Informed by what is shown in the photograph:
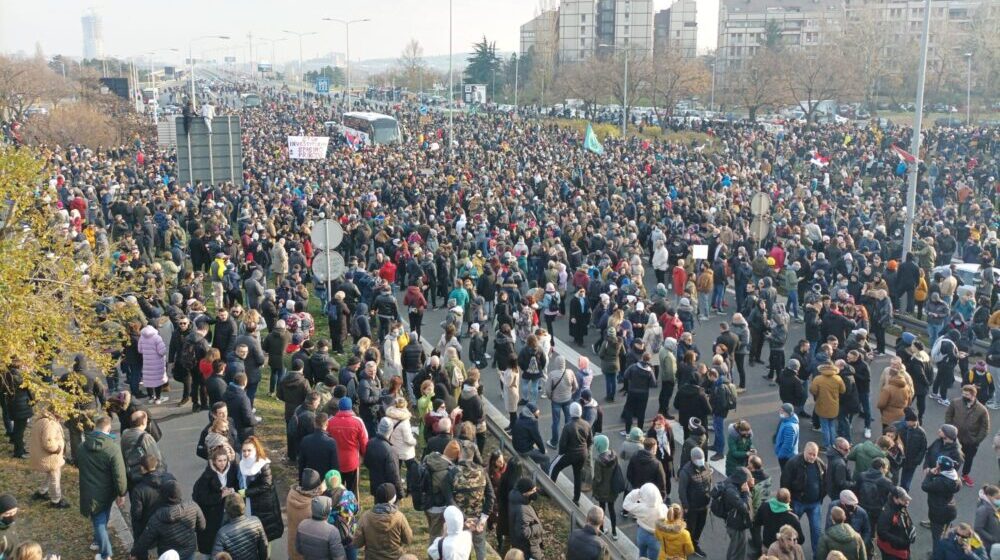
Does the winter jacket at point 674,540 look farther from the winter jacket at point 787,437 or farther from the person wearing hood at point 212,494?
the person wearing hood at point 212,494

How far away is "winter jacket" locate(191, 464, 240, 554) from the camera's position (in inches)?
328

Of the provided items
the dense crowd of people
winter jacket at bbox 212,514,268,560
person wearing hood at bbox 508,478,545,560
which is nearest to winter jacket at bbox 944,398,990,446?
the dense crowd of people

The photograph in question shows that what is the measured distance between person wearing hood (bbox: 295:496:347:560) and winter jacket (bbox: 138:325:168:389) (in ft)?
20.9

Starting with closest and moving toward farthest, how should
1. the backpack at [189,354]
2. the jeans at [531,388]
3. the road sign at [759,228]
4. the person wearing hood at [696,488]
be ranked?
the person wearing hood at [696,488] → the backpack at [189,354] → the jeans at [531,388] → the road sign at [759,228]

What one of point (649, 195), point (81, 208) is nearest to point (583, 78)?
point (649, 195)

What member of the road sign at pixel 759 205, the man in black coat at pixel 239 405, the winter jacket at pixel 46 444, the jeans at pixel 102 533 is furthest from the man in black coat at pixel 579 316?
the jeans at pixel 102 533

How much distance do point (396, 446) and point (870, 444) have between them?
5204 millimetres

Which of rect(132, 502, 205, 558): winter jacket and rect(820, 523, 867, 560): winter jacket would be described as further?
rect(820, 523, 867, 560): winter jacket

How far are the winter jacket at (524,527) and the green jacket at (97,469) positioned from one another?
12.5 ft

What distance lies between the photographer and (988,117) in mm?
70375

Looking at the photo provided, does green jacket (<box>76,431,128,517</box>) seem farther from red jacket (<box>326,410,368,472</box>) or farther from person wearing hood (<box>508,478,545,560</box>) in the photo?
person wearing hood (<box>508,478,545,560</box>)

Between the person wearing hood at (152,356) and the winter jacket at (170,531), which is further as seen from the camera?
the person wearing hood at (152,356)

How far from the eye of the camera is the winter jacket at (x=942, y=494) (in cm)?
969

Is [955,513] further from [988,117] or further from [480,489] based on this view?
[988,117]
